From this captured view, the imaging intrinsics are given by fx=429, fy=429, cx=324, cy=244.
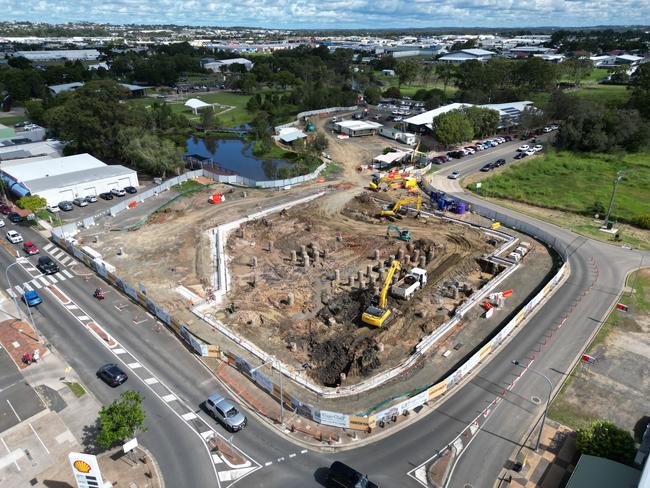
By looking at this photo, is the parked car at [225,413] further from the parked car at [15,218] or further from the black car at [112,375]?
the parked car at [15,218]

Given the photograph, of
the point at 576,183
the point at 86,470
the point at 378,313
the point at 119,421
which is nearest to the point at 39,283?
the point at 119,421

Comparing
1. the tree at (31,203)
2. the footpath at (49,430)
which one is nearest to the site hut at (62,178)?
the tree at (31,203)

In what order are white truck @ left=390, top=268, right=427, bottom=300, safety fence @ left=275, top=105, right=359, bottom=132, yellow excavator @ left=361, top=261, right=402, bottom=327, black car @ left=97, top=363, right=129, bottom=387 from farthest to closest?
safety fence @ left=275, top=105, right=359, bottom=132
white truck @ left=390, top=268, right=427, bottom=300
yellow excavator @ left=361, top=261, right=402, bottom=327
black car @ left=97, top=363, right=129, bottom=387

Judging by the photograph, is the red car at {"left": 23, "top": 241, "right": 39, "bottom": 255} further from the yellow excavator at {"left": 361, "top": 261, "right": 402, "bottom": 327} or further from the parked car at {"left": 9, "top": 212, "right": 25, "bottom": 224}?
the yellow excavator at {"left": 361, "top": 261, "right": 402, "bottom": 327}

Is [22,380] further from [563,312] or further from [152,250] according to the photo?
[563,312]

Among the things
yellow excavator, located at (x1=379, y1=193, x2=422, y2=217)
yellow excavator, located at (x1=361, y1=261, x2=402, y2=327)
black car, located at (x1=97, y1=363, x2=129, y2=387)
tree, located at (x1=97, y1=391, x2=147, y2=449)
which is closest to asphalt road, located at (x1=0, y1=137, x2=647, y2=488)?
black car, located at (x1=97, y1=363, x2=129, y2=387)

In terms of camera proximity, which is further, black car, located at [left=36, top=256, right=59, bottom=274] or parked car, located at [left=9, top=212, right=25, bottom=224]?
parked car, located at [left=9, top=212, right=25, bottom=224]
